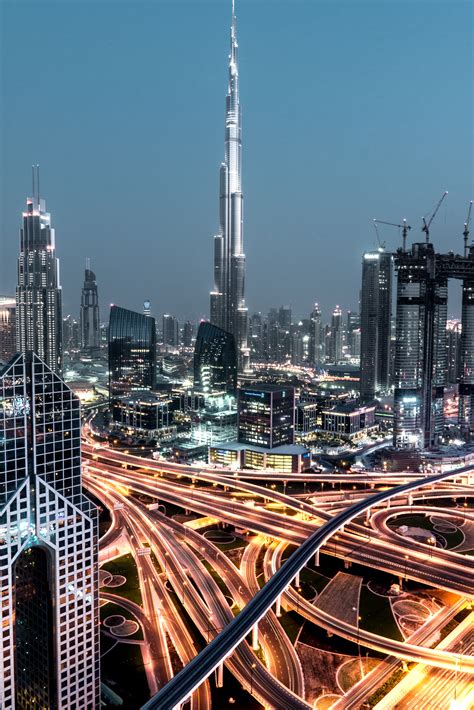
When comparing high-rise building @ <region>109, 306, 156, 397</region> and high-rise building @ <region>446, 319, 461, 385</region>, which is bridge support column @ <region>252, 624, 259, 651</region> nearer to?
high-rise building @ <region>109, 306, 156, 397</region>

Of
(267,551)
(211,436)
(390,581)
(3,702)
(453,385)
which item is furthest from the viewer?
(453,385)

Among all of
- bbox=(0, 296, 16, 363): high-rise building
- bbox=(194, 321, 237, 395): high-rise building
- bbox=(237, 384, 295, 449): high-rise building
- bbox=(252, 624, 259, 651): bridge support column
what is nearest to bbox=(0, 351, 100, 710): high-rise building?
bbox=(252, 624, 259, 651): bridge support column

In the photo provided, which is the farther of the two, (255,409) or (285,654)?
(255,409)

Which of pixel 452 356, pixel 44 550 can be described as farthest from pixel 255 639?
pixel 452 356

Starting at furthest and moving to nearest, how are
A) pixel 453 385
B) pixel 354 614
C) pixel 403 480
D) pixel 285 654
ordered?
1. pixel 453 385
2. pixel 403 480
3. pixel 354 614
4. pixel 285 654

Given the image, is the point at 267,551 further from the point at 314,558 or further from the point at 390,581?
the point at 390,581

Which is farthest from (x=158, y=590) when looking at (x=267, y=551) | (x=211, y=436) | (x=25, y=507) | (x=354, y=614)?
(x=211, y=436)
